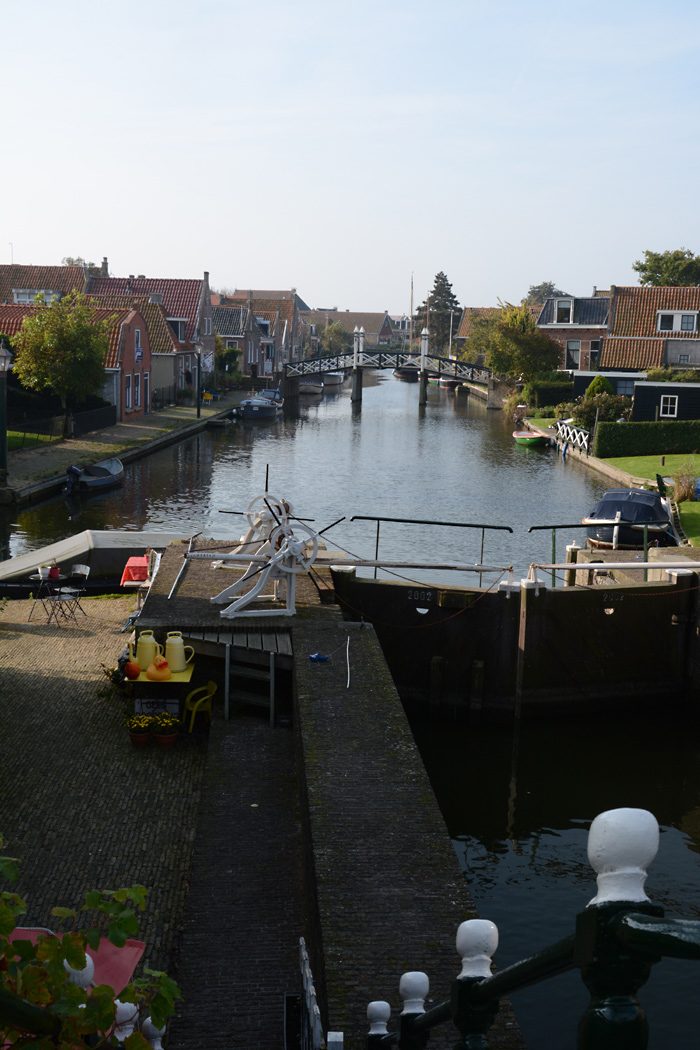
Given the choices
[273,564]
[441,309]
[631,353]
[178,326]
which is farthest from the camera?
[441,309]

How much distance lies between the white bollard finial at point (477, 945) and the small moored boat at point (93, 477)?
3264 cm

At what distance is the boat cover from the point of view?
26594mm

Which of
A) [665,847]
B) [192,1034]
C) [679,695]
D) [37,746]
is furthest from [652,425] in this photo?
[192,1034]

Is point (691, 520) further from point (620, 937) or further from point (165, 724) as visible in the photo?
point (620, 937)

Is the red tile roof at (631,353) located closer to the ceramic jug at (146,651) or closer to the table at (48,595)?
the table at (48,595)

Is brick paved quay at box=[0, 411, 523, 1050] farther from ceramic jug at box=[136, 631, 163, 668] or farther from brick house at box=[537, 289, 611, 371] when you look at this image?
brick house at box=[537, 289, 611, 371]

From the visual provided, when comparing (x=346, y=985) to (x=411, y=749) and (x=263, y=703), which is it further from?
(x=263, y=703)

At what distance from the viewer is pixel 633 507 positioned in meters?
26.8

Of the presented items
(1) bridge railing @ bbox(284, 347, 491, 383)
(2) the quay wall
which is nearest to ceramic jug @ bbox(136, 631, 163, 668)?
(2) the quay wall

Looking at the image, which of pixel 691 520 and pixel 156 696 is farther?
→ pixel 691 520

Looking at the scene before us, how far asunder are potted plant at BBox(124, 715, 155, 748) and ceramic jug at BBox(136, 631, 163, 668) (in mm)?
880

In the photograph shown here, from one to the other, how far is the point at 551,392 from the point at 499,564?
137 ft

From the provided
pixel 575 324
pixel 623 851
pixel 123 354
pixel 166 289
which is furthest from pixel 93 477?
pixel 575 324

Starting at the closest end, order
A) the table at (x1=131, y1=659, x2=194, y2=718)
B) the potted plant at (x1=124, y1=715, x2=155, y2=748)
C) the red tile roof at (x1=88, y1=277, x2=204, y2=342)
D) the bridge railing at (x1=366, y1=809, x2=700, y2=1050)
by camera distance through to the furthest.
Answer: the bridge railing at (x1=366, y1=809, x2=700, y2=1050) → the potted plant at (x1=124, y1=715, x2=155, y2=748) → the table at (x1=131, y1=659, x2=194, y2=718) → the red tile roof at (x1=88, y1=277, x2=204, y2=342)
